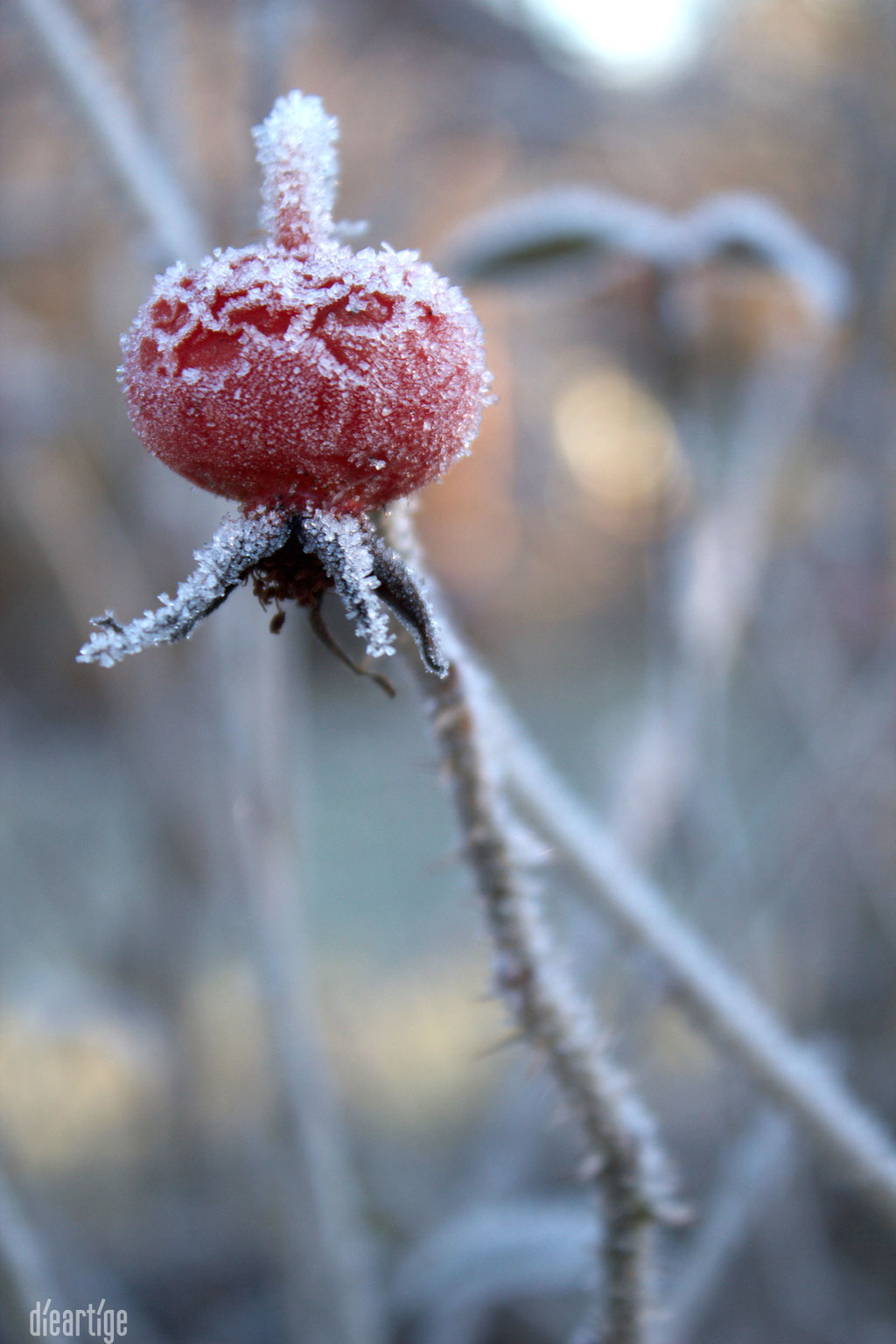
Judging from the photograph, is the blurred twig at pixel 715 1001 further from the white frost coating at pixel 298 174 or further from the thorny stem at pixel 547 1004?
the white frost coating at pixel 298 174

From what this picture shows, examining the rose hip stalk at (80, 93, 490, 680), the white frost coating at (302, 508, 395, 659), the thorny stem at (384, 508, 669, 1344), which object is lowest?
the thorny stem at (384, 508, 669, 1344)

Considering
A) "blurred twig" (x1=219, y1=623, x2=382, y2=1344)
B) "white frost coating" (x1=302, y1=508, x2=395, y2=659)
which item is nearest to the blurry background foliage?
"blurred twig" (x1=219, y1=623, x2=382, y2=1344)

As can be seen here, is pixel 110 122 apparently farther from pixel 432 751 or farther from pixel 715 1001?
pixel 715 1001

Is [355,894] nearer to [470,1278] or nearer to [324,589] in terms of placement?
[470,1278]

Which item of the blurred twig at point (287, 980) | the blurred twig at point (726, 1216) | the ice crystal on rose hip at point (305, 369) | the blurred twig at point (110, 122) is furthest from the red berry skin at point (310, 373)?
the blurred twig at point (726, 1216)

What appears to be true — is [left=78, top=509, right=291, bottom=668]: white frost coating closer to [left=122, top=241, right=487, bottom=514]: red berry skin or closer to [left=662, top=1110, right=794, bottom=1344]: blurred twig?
[left=122, top=241, right=487, bottom=514]: red berry skin

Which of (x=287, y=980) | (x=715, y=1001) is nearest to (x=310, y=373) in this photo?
(x=715, y=1001)

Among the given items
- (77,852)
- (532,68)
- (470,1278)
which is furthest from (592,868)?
(77,852)
